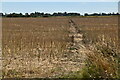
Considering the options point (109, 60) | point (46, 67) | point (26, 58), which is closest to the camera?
point (109, 60)

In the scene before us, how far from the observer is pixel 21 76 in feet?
26.8

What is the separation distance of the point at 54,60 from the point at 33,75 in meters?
2.61

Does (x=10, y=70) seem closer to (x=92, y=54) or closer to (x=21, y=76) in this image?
(x=21, y=76)

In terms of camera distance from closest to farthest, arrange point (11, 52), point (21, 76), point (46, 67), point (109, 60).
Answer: point (109, 60) < point (21, 76) < point (46, 67) < point (11, 52)

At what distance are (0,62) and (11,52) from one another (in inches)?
97.6

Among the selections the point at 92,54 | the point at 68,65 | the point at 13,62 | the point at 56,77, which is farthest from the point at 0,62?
the point at 92,54

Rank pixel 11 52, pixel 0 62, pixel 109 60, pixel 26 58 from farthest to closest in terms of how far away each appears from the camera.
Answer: pixel 11 52
pixel 26 58
pixel 0 62
pixel 109 60

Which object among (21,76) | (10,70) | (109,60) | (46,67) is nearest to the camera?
(109,60)

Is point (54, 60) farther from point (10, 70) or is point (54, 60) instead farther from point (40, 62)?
point (10, 70)

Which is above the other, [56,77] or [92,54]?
[92,54]

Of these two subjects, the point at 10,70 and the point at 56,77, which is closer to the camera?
the point at 56,77

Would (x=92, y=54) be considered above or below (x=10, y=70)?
above

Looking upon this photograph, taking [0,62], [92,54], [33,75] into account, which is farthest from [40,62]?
[92,54]

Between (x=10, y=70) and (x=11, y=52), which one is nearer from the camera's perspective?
(x=10, y=70)
